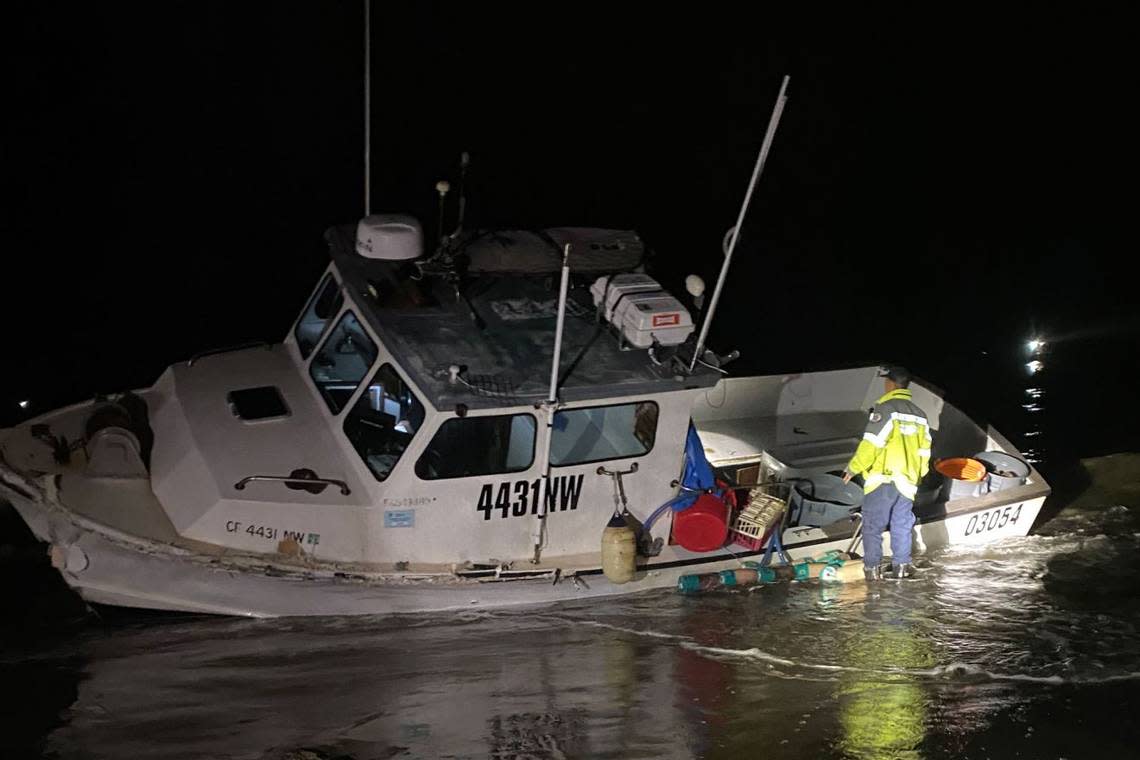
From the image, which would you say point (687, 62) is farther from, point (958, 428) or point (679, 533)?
point (679, 533)

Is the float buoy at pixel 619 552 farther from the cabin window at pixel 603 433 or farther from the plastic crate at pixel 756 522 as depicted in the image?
the plastic crate at pixel 756 522

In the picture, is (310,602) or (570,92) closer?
(310,602)

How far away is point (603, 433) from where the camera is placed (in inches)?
335

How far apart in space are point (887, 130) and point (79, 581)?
53.1 ft

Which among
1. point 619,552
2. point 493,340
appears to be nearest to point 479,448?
point 493,340

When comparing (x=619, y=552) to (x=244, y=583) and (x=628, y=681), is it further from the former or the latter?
(x=244, y=583)

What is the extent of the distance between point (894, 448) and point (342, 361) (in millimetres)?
3996

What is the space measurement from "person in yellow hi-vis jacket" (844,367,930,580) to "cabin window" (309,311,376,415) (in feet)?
11.7

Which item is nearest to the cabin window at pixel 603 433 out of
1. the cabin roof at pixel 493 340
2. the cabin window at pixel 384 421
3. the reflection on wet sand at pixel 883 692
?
the cabin roof at pixel 493 340

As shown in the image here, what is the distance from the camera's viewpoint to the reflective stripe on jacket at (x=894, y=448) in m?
9.15

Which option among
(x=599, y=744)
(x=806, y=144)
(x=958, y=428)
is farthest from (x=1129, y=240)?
(x=599, y=744)

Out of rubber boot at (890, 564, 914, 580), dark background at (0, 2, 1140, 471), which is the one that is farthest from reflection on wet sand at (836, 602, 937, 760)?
dark background at (0, 2, 1140, 471)

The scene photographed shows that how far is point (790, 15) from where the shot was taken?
2395 cm

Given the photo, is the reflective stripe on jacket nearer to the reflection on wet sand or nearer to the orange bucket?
the reflection on wet sand
